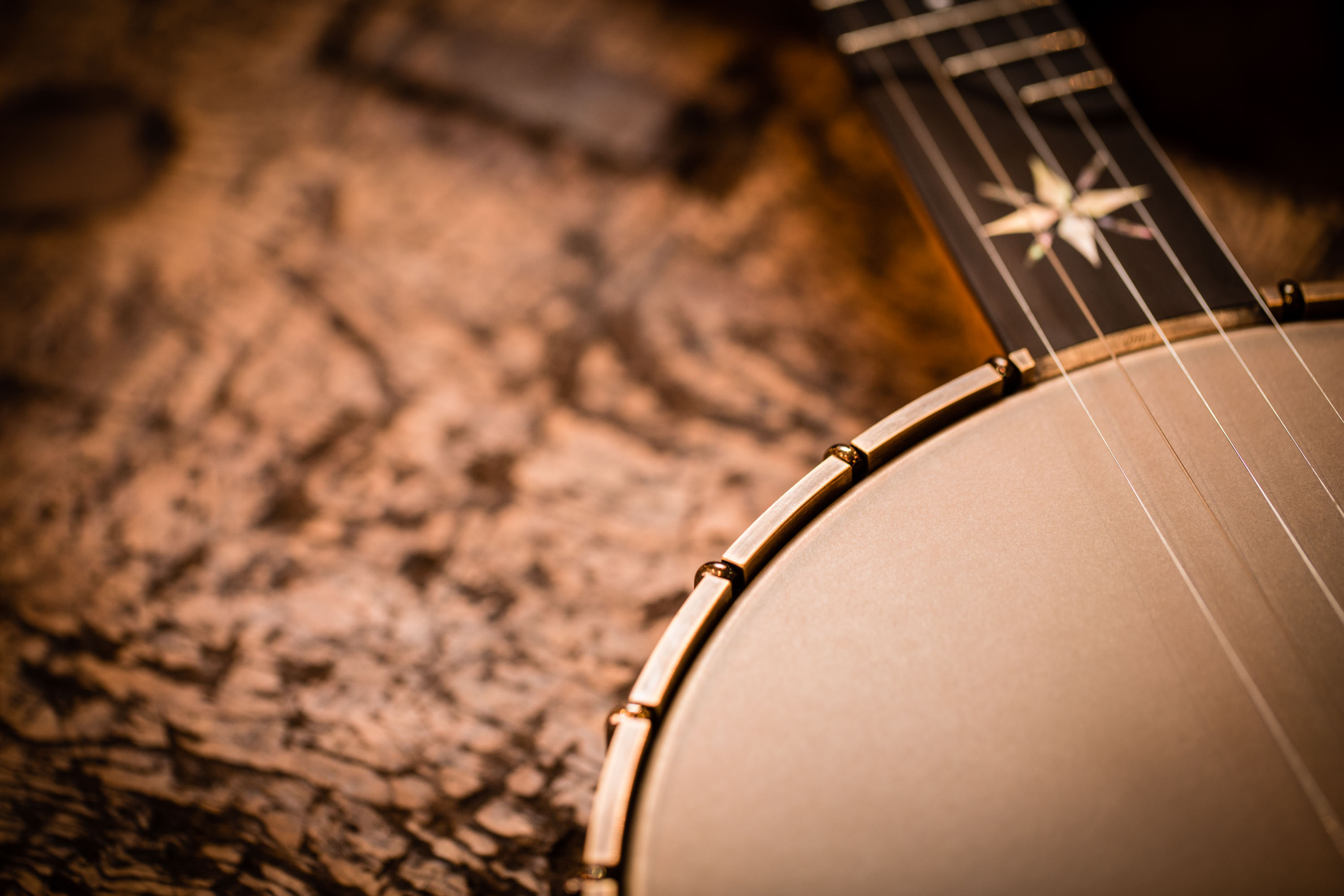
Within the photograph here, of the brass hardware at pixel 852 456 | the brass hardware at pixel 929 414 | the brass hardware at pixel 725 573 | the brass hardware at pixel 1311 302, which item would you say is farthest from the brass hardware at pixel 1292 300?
the brass hardware at pixel 725 573

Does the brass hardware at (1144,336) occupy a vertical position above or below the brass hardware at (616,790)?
above

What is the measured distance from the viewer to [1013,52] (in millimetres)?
806

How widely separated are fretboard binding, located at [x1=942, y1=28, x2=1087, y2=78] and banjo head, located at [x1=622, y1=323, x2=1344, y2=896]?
444 mm

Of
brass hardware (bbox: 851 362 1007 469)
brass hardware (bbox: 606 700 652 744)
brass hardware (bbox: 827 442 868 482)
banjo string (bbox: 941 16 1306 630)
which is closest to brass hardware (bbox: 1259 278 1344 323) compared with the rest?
banjo string (bbox: 941 16 1306 630)

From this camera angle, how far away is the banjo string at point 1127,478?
40cm

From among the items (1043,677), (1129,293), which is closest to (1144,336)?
(1129,293)

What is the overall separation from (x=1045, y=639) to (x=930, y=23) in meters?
0.71

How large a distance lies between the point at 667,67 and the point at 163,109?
719 mm

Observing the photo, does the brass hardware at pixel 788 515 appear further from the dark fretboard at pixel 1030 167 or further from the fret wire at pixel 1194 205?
the fret wire at pixel 1194 205

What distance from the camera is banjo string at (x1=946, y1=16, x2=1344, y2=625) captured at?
479mm

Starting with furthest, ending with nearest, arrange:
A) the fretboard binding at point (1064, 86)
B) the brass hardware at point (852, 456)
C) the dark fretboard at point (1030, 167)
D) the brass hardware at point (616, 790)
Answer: the fretboard binding at point (1064, 86), the dark fretboard at point (1030, 167), the brass hardware at point (852, 456), the brass hardware at point (616, 790)

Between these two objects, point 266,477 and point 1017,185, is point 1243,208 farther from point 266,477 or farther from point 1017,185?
point 266,477

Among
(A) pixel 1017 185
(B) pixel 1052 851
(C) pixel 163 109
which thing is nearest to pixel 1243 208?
(A) pixel 1017 185

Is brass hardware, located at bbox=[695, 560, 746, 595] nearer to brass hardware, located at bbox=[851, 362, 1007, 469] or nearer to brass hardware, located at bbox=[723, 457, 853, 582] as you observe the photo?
brass hardware, located at bbox=[723, 457, 853, 582]
